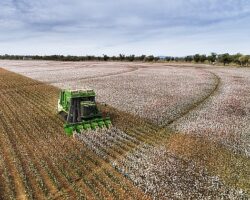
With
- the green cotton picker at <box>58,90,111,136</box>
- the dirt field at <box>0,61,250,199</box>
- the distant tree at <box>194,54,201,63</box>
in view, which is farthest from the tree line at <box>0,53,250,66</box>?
the green cotton picker at <box>58,90,111,136</box>

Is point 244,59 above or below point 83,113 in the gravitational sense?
above

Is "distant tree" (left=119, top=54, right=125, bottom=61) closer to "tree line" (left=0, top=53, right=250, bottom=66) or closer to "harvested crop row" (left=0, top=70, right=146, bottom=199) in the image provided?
"tree line" (left=0, top=53, right=250, bottom=66)

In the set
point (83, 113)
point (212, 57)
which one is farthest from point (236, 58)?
point (83, 113)

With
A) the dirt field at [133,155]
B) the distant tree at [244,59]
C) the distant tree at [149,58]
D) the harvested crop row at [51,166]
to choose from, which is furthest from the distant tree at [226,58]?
the harvested crop row at [51,166]

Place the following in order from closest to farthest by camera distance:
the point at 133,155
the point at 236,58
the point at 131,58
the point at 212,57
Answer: the point at 133,155, the point at 236,58, the point at 212,57, the point at 131,58

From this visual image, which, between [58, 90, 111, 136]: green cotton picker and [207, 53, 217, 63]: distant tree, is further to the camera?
[207, 53, 217, 63]: distant tree

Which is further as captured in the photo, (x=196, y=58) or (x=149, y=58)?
(x=149, y=58)

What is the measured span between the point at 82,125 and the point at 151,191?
9.20 meters

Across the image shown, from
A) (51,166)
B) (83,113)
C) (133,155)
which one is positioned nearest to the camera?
(51,166)

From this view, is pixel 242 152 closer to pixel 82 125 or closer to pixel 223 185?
pixel 223 185

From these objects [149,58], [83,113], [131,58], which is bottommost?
[131,58]

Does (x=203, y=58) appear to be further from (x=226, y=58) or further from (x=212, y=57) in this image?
(x=226, y=58)

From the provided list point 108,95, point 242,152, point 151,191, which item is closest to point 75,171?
point 151,191

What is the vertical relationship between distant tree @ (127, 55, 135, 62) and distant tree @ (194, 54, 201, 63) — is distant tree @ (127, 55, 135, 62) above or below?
below
